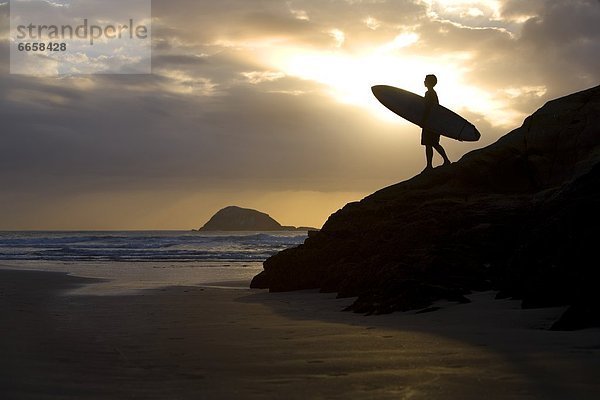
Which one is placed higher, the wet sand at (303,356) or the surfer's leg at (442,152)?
the surfer's leg at (442,152)

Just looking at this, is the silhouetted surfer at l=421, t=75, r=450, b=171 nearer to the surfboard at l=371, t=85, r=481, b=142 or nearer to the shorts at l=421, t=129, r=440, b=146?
the shorts at l=421, t=129, r=440, b=146

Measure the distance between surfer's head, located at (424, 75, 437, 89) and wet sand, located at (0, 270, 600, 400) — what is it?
8.73 metres

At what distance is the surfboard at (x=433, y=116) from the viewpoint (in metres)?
17.2

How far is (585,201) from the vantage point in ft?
24.7

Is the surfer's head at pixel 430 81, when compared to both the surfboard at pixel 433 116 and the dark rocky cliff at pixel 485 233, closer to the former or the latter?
the surfboard at pixel 433 116

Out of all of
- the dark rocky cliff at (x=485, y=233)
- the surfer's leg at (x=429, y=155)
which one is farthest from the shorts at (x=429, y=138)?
the dark rocky cliff at (x=485, y=233)

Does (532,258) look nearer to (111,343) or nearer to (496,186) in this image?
(111,343)

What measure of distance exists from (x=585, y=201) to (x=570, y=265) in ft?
2.82

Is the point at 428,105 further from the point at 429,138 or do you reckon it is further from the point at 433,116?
the point at 429,138

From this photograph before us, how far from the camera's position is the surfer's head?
16894 millimetres

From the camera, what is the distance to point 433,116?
17.1 metres

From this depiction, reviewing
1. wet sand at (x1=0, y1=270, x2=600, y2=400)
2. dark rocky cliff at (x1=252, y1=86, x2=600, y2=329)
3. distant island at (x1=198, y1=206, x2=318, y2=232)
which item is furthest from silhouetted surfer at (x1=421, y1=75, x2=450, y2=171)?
distant island at (x1=198, y1=206, x2=318, y2=232)

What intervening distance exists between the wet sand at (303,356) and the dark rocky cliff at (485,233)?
0.49 meters

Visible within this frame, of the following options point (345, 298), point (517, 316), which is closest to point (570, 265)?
point (517, 316)
